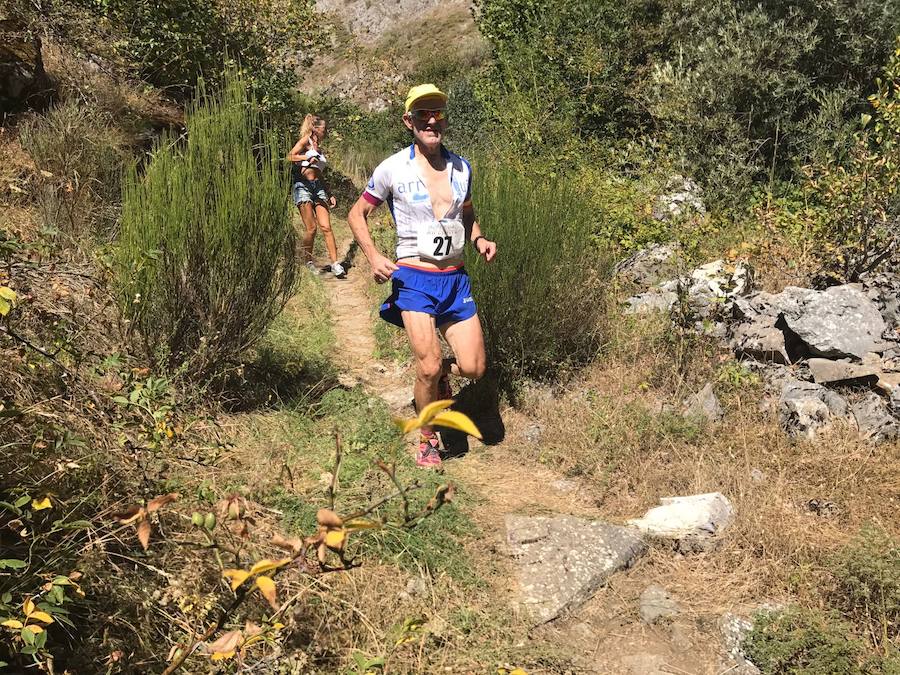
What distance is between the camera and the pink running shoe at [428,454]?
13.1ft

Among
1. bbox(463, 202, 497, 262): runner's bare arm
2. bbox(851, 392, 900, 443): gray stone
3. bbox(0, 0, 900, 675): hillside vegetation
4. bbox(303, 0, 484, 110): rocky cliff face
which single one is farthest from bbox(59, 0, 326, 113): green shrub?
bbox(303, 0, 484, 110): rocky cliff face

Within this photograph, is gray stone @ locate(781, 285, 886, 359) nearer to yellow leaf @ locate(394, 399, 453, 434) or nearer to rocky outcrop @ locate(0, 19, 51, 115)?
yellow leaf @ locate(394, 399, 453, 434)

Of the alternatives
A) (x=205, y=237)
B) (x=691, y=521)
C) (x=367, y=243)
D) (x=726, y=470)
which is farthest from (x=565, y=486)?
(x=205, y=237)

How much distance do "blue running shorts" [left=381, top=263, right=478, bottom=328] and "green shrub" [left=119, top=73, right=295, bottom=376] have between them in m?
0.81

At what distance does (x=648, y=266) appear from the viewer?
6277 mm

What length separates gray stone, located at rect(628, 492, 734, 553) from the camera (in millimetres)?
3320

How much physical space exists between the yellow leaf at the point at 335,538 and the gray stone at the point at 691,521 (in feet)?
8.02

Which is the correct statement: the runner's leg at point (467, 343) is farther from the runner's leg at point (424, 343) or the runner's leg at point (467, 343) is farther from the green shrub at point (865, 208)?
the green shrub at point (865, 208)

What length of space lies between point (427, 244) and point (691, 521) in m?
1.98

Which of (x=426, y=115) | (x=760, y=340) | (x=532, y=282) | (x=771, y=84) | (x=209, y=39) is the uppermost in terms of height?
(x=209, y=39)

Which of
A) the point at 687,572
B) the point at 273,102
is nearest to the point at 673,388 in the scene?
the point at 687,572

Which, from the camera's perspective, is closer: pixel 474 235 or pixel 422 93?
pixel 422 93

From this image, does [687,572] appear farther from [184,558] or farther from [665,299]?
[665,299]

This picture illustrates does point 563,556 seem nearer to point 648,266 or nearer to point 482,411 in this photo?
point 482,411
